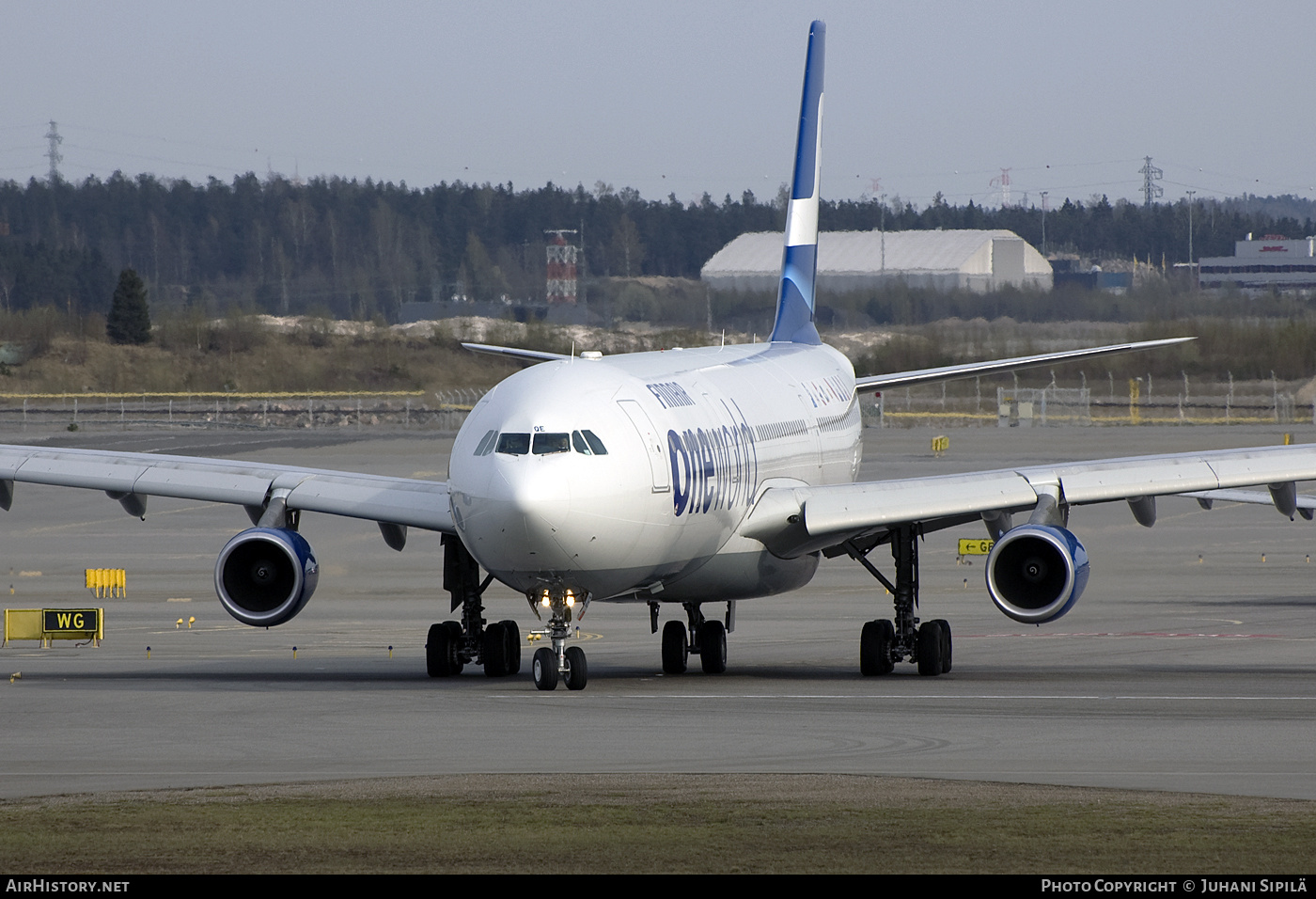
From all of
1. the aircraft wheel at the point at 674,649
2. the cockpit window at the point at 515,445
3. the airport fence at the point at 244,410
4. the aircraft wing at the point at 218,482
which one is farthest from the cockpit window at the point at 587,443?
the airport fence at the point at 244,410

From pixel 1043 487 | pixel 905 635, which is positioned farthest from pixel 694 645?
pixel 1043 487

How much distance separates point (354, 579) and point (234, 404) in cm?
5786

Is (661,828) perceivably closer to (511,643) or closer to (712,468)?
(712,468)

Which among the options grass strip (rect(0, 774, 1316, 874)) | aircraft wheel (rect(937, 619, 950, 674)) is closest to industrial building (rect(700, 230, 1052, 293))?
aircraft wheel (rect(937, 619, 950, 674))

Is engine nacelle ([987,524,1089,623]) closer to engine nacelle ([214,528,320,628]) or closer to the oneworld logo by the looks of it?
the oneworld logo

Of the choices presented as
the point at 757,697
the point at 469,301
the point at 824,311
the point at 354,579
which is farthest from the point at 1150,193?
the point at 757,697

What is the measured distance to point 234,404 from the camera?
10038 cm

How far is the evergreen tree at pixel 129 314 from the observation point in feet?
339

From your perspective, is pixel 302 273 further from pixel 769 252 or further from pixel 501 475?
pixel 501 475

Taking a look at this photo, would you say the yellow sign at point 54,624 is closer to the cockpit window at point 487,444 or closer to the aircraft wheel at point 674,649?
the aircraft wheel at point 674,649

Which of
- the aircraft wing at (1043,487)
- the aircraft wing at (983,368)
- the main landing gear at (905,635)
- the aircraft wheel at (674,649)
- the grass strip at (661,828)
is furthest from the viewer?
the aircraft wing at (983,368)

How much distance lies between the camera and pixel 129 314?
341ft

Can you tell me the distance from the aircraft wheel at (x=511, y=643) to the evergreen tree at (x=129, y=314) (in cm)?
8304

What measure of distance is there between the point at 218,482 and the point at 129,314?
82.2 metres
